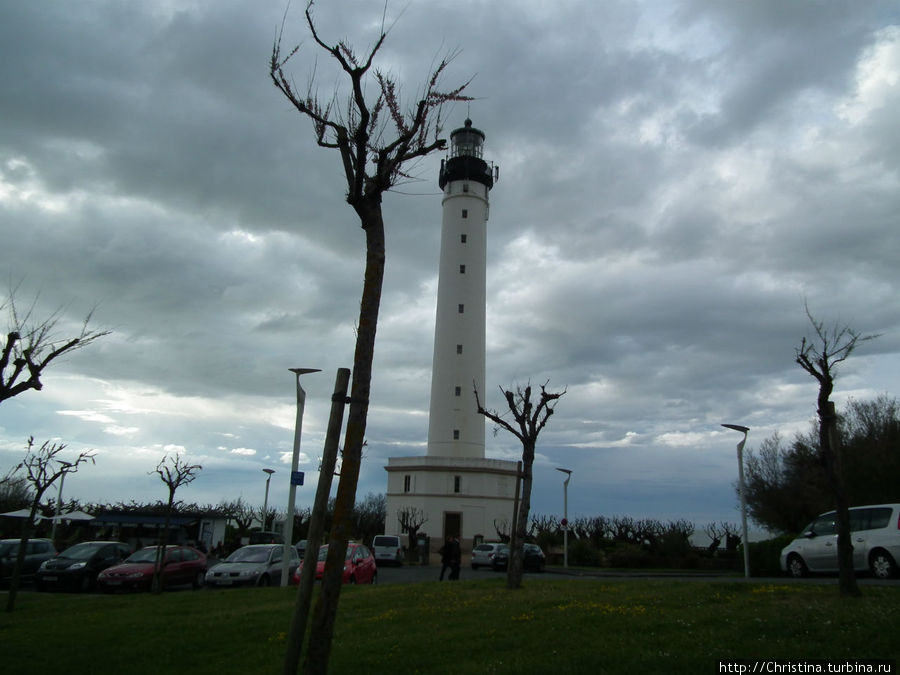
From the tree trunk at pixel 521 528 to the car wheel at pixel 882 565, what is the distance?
775cm

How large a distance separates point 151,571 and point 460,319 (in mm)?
28508

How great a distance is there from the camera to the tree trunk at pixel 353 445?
17.2 feet

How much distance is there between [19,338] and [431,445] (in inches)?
1313

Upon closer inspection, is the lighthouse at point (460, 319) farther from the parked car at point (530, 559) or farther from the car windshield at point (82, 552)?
the car windshield at point (82, 552)

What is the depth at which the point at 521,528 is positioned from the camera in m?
15.7

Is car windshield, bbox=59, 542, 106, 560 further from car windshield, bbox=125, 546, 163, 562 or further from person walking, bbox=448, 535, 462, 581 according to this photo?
person walking, bbox=448, 535, 462, 581

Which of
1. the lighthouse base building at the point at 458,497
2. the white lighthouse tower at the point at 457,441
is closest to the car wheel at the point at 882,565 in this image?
the white lighthouse tower at the point at 457,441

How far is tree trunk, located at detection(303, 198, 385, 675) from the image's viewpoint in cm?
523

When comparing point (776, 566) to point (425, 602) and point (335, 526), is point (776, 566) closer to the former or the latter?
point (425, 602)

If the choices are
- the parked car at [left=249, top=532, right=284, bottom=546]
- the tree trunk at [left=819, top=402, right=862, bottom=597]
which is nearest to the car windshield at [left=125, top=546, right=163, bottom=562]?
the tree trunk at [left=819, top=402, right=862, bottom=597]

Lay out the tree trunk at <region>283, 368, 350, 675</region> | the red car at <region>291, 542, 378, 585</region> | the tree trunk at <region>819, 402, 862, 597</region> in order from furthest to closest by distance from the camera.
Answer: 1. the red car at <region>291, 542, 378, 585</region>
2. the tree trunk at <region>819, 402, 862, 597</region>
3. the tree trunk at <region>283, 368, 350, 675</region>

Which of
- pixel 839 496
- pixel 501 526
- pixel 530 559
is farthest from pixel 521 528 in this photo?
pixel 501 526

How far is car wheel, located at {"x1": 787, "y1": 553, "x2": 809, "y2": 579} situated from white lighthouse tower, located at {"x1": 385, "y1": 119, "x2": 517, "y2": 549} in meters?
27.2

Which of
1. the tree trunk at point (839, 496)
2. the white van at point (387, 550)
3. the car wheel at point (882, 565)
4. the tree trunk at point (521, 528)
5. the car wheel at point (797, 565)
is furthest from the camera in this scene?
the white van at point (387, 550)
